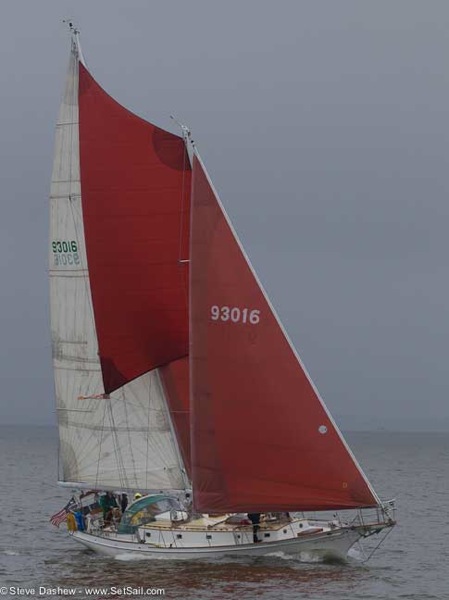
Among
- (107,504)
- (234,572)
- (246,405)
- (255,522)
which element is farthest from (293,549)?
(107,504)

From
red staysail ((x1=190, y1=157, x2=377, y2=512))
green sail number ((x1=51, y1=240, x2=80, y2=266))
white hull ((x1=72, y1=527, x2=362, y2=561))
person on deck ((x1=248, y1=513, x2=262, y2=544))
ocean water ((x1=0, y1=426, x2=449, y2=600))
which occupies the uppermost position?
green sail number ((x1=51, y1=240, x2=80, y2=266))

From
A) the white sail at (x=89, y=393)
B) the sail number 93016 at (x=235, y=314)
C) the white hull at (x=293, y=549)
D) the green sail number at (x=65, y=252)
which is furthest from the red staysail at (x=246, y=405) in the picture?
the green sail number at (x=65, y=252)

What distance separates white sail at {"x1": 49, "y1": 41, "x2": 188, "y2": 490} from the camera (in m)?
55.4

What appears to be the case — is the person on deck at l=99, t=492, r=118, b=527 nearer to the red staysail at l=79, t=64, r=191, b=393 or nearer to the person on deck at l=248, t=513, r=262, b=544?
the red staysail at l=79, t=64, r=191, b=393

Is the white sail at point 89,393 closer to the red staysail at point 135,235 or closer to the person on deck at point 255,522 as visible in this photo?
the red staysail at point 135,235

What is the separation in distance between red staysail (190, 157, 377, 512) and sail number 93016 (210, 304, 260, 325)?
0.03 meters

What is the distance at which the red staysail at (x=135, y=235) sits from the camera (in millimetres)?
A: 53250

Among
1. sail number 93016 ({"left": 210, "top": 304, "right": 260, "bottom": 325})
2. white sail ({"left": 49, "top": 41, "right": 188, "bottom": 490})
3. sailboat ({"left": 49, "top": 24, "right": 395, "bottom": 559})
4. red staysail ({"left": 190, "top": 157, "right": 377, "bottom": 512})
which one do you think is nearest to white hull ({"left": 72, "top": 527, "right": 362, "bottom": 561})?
sailboat ({"left": 49, "top": 24, "right": 395, "bottom": 559})

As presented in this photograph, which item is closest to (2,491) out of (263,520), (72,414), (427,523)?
(427,523)

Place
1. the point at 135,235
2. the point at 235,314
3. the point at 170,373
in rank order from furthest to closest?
the point at 170,373
the point at 135,235
the point at 235,314

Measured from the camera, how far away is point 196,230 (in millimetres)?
48406

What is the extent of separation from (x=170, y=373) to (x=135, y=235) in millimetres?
5601

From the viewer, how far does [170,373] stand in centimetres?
5528

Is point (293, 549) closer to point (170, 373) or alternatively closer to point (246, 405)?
point (246, 405)
